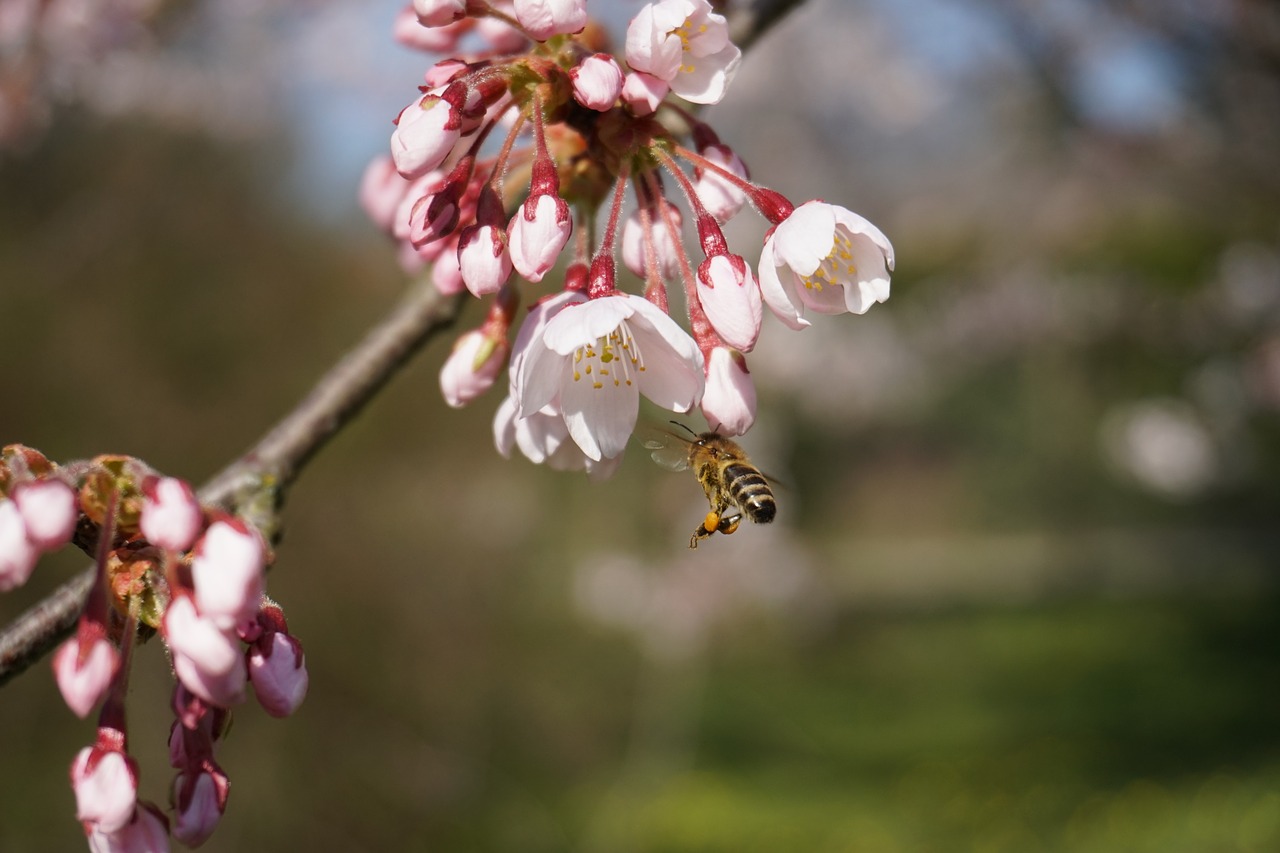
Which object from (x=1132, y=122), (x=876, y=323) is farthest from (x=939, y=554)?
(x=1132, y=122)

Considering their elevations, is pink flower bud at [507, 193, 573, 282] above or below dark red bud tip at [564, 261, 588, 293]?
above

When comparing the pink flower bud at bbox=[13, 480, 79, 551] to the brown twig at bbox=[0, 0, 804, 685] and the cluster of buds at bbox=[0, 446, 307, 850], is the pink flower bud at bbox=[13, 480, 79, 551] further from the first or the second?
the brown twig at bbox=[0, 0, 804, 685]

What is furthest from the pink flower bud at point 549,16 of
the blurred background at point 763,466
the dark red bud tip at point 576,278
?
the blurred background at point 763,466

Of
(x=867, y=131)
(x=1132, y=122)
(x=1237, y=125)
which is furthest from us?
(x=867, y=131)

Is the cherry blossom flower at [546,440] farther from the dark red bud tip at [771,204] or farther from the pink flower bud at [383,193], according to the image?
the pink flower bud at [383,193]

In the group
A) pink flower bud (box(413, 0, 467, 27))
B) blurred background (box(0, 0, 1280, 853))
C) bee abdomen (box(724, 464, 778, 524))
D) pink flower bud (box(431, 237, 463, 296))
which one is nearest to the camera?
pink flower bud (box(413, 0, 467, 27))

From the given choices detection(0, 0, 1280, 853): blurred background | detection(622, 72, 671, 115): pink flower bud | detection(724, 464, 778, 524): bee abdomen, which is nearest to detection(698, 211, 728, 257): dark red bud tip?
detection(622, 72, 671, 115): pink flower bud

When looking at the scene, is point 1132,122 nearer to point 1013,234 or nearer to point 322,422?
point 1013,234

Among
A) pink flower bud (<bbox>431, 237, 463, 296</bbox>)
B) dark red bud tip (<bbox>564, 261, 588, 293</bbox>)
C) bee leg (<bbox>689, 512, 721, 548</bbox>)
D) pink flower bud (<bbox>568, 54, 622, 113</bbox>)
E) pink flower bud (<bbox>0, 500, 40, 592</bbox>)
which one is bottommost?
bee leg (<bbox>689, 512, 721, 548</bbox>)
